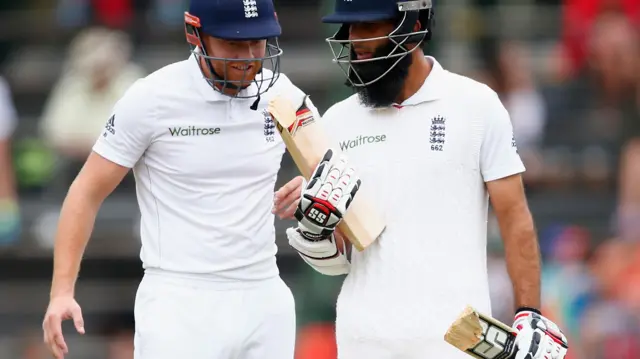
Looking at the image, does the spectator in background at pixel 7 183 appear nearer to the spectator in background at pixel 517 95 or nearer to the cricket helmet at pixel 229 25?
the spectator in background at pixel 517 95

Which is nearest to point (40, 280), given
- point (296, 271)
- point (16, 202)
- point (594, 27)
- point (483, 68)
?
point (16, 202)

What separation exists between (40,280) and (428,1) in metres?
6.61

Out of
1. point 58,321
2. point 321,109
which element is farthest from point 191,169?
point 321,109

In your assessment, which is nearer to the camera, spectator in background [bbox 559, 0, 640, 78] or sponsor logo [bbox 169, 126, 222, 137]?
sponsor logo [bbox 169, 126, 222, 137]

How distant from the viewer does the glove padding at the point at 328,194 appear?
473cm

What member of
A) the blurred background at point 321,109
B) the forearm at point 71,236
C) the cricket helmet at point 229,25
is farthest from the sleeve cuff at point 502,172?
the blurred background at point 321,109

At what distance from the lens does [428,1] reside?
5.08m

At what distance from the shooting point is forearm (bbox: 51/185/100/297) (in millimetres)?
5180

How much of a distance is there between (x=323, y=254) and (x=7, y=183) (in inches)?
226

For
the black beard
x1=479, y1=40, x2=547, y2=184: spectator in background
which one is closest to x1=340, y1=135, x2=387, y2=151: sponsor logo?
the black beard

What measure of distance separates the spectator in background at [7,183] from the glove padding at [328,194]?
5.88m

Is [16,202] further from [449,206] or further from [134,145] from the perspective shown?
[449,206]

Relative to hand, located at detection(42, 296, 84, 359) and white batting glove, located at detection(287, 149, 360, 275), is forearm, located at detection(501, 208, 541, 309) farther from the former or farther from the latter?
hand, located at detection(42, 296, 84, 359)

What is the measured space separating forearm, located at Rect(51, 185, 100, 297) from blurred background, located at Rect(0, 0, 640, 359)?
441 centimetres
